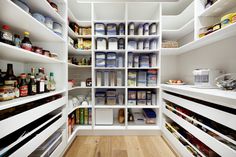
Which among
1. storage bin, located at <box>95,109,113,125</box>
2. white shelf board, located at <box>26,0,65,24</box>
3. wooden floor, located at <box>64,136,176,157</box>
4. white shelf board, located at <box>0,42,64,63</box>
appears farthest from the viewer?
storage bin, located at <box>95,109,113,125</box>

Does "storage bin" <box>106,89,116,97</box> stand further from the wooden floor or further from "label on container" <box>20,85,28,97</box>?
"label on container" <box>20,85,28,97</box>

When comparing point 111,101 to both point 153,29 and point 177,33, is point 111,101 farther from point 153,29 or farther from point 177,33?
point 177,33

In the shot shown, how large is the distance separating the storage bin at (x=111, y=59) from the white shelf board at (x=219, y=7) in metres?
1.27

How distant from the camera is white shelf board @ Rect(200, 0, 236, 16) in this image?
3.62ft

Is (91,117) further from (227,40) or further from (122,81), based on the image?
(227,40)

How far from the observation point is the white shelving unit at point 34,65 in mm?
749

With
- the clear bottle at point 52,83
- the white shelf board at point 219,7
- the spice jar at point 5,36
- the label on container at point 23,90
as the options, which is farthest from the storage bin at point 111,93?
the white shelf board at point 219,7

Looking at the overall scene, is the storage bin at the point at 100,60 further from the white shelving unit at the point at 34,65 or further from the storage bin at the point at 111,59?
the white shelving unit at the point at 34,65

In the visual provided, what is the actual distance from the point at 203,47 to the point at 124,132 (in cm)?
175

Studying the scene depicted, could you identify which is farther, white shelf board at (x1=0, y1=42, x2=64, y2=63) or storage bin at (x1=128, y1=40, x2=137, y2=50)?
storage bin at (x1=128, y1=40, x2=137, y2=50)

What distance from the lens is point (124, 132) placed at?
1.91 meters

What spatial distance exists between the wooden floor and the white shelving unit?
11.3 inches

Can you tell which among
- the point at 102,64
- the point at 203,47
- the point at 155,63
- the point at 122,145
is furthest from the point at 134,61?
the point at 122,145

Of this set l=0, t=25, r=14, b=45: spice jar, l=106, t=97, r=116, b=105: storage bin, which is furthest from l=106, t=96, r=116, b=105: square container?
l=0, t=25, r=14, b=45: spice jar
